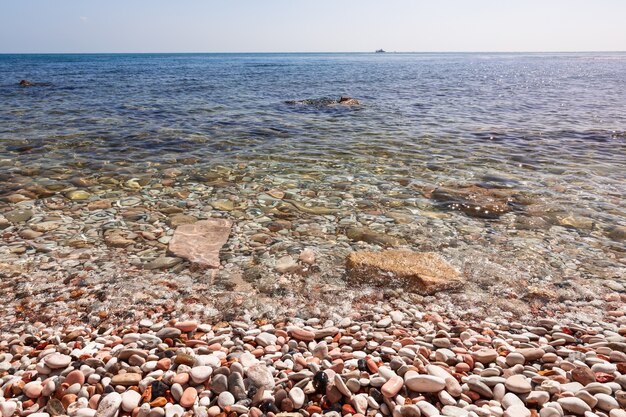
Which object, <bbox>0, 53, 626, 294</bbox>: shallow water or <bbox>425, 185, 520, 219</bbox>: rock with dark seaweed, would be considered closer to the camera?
<bbox>0, 53, 626, 294</bbox>: shallow water

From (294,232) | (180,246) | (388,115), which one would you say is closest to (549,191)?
(294,232)

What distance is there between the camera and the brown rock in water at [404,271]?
5.01 metres

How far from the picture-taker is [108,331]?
→ 411 cm

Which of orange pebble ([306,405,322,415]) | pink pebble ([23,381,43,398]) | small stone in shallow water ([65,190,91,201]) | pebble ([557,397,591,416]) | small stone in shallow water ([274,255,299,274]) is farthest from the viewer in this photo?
small stone in shallow water ([65,190,91,201])

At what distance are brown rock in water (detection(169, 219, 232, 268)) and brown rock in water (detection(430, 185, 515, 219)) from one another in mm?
4438

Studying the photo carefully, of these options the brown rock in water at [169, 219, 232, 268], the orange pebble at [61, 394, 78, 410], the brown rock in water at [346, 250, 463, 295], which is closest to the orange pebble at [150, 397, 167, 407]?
the orange pebble at [61, 394, 78, 410]

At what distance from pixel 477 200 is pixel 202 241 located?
551 cm

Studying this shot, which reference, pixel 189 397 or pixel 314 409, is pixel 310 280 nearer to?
pixel 314 409

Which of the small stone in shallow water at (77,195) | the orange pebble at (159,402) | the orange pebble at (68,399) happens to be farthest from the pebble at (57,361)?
the small stone in shallow water at (77,195)

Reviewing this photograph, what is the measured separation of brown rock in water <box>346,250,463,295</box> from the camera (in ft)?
16.4

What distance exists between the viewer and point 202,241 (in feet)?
20.0

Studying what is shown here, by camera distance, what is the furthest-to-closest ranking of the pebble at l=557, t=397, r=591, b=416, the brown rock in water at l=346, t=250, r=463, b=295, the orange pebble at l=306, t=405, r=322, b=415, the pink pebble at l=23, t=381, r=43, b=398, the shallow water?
the shallow water < the brown rock in water at l=346, t=250, r=463, b=295 < the pink pebble at l=23, t=381, r=43, b=398 < the orange pebble at l=306, t=405, r=322, b=415 < the pebble at l=557, t=397, r=591, b=416

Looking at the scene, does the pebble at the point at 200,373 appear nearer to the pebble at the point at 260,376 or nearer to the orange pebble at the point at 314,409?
the pebble at the point at 260,376

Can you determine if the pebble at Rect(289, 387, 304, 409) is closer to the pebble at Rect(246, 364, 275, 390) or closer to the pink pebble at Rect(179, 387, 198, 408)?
the pebble at Rect(246, 364, 275, 390)
